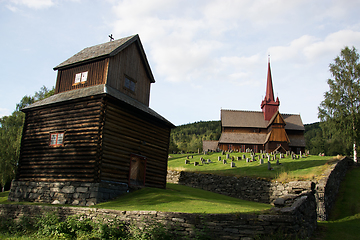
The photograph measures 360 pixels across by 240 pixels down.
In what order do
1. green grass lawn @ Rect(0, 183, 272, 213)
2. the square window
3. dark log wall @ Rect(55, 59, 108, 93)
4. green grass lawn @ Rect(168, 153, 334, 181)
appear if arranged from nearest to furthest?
green grass lawn @ Rect(0, 183, 272, 213) → the square window → dark log wall @ Rect(55, 59, 108, 93) → green grass lawn @ Rect(168, 153, 334, 181)

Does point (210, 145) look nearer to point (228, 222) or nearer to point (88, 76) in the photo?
point (88, 76)

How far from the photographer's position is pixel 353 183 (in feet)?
76.5

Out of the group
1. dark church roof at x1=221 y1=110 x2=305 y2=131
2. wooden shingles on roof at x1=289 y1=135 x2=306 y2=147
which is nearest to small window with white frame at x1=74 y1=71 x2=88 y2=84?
dark church roof at x1=221 y1=110 x2=305 y2=131

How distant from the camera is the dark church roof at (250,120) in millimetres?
54219

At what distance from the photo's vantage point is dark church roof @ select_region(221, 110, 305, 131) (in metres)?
54.2

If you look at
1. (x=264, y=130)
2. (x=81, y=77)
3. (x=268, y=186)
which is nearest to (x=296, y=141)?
(x=264, y=130)

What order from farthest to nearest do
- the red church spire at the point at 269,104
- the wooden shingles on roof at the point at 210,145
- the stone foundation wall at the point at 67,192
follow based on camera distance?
1. the red church spire at the point at 269,104
2. the wooden shingles on roof at the point at 210,145
3. the stone foundation wall at the point at 67,192

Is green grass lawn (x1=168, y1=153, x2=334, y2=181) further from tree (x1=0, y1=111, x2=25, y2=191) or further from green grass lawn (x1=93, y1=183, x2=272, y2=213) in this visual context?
tree (x1=0, y1=111, x2=25, y2=191)

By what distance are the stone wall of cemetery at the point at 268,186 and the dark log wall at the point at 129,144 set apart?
26.4 feet

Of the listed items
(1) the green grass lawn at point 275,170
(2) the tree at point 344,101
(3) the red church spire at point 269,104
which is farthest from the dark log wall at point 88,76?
(3) the red church spire at point 269,104

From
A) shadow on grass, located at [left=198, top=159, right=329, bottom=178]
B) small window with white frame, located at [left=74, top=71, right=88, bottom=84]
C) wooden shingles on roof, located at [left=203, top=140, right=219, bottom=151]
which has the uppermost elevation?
small window with white frame, located at [left=74, top=71, right=88, bottom=84]

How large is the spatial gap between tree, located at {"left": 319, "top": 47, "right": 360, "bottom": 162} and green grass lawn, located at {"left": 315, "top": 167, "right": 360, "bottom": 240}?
6.92 m

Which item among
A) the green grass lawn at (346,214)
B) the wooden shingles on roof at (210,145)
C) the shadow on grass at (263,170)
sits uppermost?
the wooden shingles on roof at (210,145)

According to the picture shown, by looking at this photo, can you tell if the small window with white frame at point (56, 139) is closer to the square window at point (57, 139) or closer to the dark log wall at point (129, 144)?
the square window at point (57, 139)
